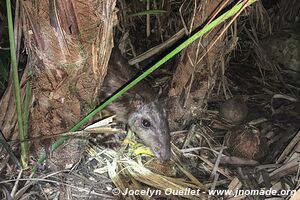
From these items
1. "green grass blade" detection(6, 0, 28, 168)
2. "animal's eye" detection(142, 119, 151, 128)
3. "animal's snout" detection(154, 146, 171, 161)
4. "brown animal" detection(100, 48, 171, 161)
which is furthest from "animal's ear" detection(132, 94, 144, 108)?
"green grass blade" detection(6, 0, 28, 168)

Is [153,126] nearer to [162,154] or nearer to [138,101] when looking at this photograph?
[138,101]

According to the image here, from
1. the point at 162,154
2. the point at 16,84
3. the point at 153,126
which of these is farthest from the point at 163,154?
the point at 16,84

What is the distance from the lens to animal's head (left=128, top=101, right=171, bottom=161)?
3016 millimetres

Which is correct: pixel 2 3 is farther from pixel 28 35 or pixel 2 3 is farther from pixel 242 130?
pixel 242 130

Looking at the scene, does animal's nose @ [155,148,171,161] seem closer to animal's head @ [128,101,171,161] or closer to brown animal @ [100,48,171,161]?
animal's head @ [128,101,171,161]

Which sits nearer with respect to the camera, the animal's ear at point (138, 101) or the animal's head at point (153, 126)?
the animal's head at point (153, 126)

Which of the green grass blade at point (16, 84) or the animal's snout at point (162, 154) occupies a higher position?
the green grass blade at point (16, 84)

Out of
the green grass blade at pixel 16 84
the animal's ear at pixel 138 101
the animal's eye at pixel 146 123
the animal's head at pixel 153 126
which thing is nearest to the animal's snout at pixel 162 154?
the animal's head at pixel 153 126

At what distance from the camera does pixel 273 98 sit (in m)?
3.62

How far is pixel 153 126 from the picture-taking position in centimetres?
341

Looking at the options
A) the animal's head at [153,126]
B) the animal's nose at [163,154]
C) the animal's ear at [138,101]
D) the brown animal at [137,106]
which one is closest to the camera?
the animal's nose at [163,154]

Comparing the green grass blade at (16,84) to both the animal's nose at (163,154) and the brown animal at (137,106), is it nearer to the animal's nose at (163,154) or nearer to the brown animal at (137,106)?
the animal's nose at (163,154)

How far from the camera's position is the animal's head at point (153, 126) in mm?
3016

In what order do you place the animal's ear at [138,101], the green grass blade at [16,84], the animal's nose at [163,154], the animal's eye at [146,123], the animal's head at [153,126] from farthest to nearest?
the animal's ear at [138,101] → the animal's eye at [146,123] → the animal's head at [153,126] → the animal's nose at [163,154] → the green grass blade at [16,84]
